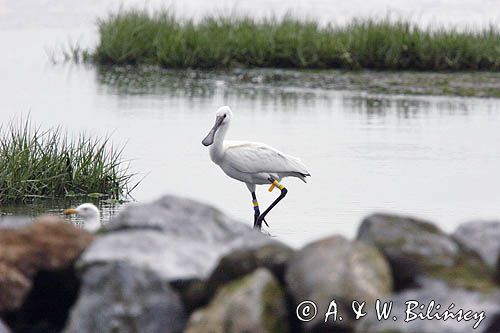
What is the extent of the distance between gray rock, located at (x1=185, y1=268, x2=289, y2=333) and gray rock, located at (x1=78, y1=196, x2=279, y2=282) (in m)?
0.23

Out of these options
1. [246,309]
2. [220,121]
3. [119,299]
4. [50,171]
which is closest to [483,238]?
[246,309]

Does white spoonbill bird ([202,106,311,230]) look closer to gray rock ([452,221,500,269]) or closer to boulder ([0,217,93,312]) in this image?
gray rock ([452,221,500,269])

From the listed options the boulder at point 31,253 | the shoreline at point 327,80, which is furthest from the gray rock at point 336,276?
the shoreline at point 327,80

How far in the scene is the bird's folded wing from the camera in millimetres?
13648

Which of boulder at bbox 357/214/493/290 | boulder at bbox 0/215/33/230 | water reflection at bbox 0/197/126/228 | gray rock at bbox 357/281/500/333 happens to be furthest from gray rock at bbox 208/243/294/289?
water reflection at bbox 0/197/126/228

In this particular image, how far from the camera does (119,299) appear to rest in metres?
6.01

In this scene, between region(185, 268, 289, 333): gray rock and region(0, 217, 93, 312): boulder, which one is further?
region(0, 217, 93, 312): boulder

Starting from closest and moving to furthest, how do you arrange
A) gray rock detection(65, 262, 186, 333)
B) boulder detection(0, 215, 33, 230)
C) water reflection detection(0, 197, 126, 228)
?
gray rock detection(65, 262, 186, 333) < boulder detection(0, 215, 33, 230) < water reflection detection(0, 197, 126, 228)

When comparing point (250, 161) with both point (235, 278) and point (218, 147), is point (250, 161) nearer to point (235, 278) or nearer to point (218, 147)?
point (218, 147)

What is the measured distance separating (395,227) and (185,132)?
17.0 meters

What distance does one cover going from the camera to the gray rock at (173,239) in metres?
6.11

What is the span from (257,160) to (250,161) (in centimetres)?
8

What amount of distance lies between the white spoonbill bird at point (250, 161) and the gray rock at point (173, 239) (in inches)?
268

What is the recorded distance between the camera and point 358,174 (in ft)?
56.7
